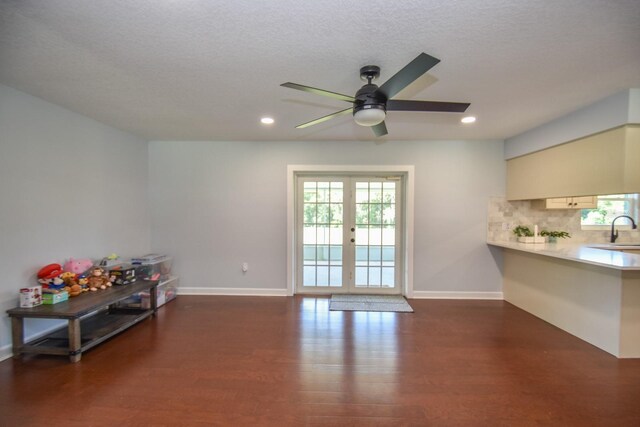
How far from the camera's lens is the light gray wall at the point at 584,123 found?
2387mm

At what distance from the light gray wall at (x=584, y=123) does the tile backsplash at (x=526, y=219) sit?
0.79 metres

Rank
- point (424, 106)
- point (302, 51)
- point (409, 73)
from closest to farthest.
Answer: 1. point (409, 73)
2. point (302, 51)
3. point (424, 106)

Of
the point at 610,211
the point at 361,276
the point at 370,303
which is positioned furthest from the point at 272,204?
the point at 610,211

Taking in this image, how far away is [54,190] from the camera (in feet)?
9.39

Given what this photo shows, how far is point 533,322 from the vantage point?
130 inches

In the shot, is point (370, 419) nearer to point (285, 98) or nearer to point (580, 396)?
point (580, 396)

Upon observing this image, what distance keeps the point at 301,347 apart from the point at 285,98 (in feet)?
8.15

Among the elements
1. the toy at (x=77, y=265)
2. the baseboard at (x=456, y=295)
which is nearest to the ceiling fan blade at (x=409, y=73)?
the baseboard at (x=456, y=295)

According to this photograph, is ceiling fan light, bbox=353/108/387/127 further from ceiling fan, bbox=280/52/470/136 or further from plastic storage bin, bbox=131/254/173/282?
plastic storage bin, bbox=131/254/173/282

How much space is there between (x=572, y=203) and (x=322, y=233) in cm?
372

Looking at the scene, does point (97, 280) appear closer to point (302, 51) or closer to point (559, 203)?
point (302, 51)

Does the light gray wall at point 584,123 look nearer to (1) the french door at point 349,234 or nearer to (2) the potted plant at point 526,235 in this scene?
(2) the potted plant at point 526,235

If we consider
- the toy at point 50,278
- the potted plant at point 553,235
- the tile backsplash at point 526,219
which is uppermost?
the tile backsplash at point 526,219

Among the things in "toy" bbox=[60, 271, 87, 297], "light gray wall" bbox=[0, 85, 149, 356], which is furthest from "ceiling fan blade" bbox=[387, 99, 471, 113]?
"toy" bbox=[60, 271, 87, 297]
